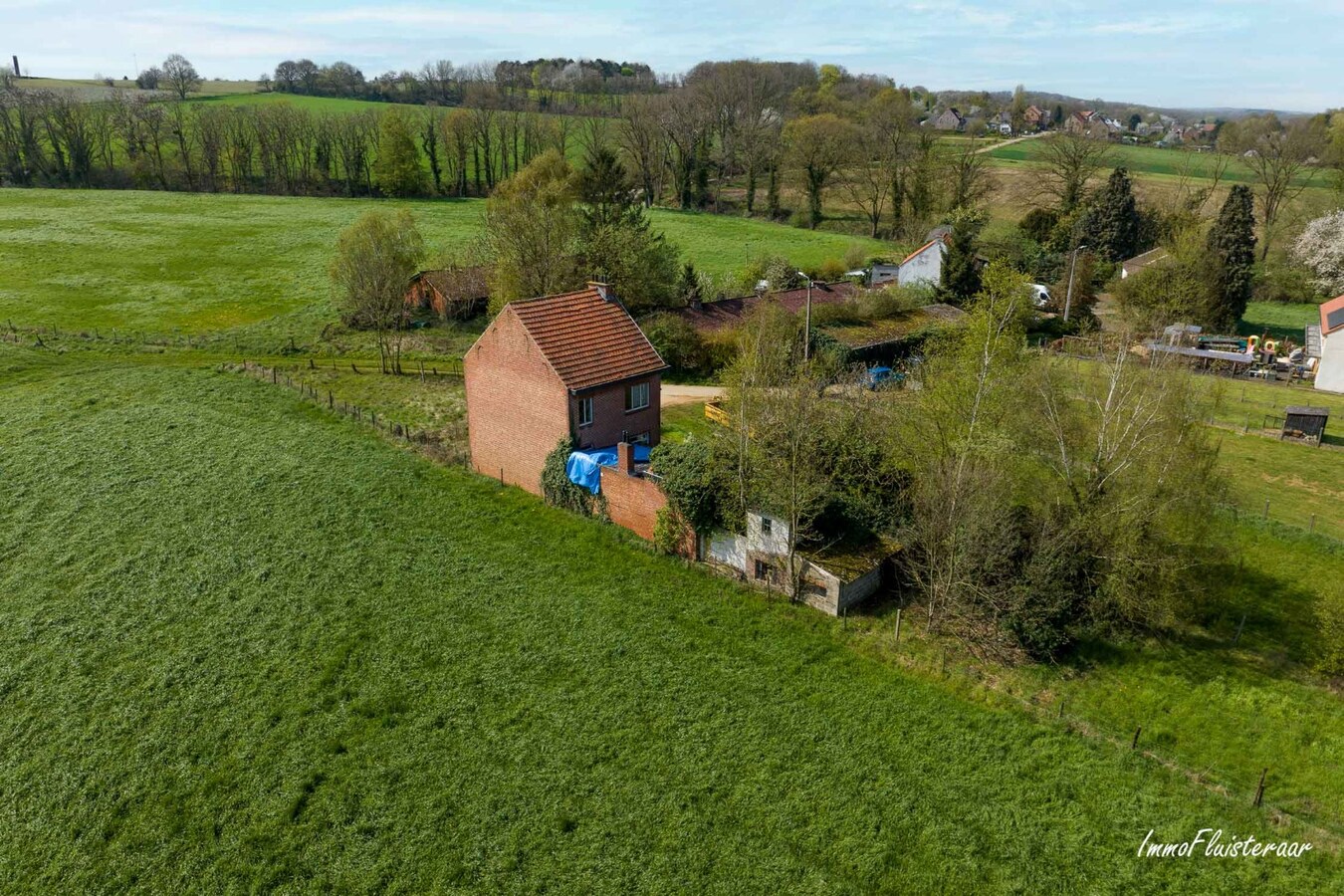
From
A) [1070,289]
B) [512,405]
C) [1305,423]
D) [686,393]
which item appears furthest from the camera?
[1070,289]

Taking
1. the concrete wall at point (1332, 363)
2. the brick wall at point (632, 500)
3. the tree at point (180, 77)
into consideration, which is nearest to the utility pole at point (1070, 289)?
the concrete wall at point (1332, 363)

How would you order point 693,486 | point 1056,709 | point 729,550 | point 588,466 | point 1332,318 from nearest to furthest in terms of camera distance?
point 1056,709
point 693,486
point 729,550
point 588,466
point 1332,318

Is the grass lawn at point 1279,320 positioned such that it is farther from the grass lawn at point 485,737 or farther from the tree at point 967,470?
the grass lawn at point 485,737

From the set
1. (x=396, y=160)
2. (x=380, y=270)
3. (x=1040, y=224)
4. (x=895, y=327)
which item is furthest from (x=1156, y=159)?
(x=380, y=270)

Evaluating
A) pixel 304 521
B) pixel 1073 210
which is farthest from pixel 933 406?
pixel 1073 210

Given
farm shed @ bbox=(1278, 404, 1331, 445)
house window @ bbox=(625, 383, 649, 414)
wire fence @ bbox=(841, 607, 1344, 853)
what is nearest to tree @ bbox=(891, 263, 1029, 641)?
wire fence @ bbox=(841, 607, 1344, 853)

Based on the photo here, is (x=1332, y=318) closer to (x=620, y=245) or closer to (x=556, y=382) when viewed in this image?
(x=620, y=245)
